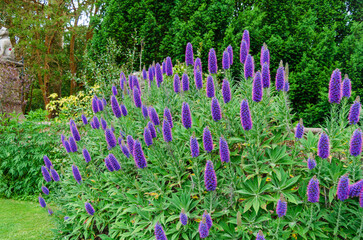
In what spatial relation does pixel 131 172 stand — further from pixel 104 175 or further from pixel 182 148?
pixel 182 148

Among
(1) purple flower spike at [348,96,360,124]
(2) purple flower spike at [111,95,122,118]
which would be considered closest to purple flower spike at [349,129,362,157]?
(1) purple flower spike at [348,96,360,124]

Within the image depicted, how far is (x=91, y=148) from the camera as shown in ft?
14.7

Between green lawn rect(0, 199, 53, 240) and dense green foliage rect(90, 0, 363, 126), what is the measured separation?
186 inches

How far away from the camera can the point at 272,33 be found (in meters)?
7.82

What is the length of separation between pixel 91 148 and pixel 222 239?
2705 millimetres

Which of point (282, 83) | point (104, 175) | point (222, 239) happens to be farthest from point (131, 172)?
point (282, 83)

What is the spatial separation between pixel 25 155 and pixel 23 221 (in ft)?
7.82

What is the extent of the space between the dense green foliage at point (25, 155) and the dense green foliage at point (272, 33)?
3735mm

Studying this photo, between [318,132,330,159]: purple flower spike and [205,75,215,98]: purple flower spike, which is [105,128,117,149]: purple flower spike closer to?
[205,75,215,98]: purple flower spike

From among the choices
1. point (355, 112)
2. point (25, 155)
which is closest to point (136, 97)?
point (355, 112)

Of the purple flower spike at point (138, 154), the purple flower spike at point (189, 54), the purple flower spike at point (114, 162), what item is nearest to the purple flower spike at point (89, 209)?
the purple flower spike at point (114, 162)

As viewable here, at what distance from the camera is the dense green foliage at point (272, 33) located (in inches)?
279

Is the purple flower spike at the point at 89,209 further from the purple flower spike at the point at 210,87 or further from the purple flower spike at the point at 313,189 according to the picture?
the purple flower spike at the point at 313,189

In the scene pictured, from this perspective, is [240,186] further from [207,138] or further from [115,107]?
[115,107]
